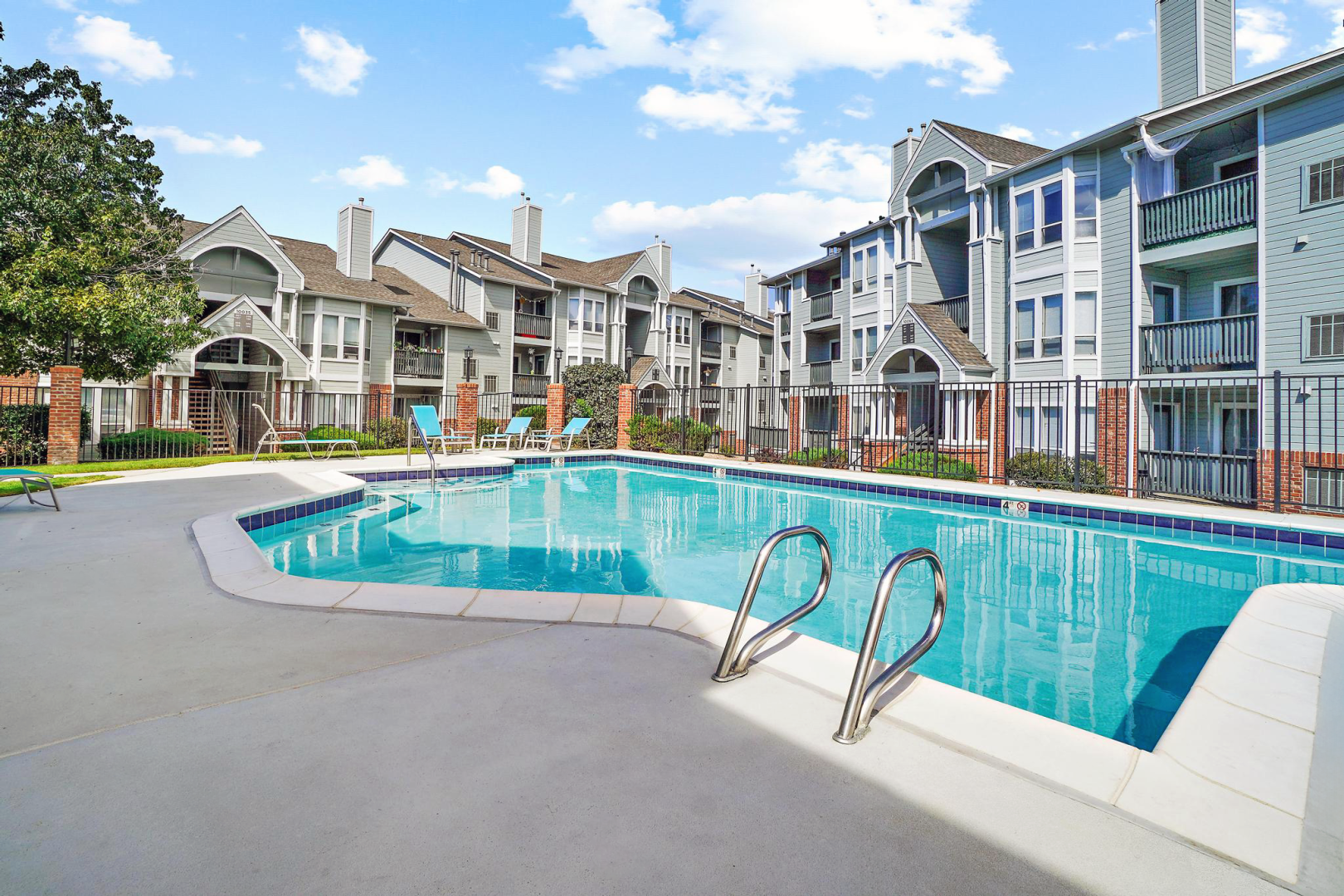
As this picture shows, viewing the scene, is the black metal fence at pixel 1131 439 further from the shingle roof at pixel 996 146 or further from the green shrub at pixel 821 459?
the shingle roof at pixel 996 146

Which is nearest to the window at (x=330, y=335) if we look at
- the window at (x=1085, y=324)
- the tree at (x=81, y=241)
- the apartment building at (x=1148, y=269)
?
the tree at (x=81, y=241)

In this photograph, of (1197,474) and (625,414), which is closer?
(1197,474)

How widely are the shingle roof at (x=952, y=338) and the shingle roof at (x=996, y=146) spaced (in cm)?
474

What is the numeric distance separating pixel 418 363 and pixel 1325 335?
27.8 m

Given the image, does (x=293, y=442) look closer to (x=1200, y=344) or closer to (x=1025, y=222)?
(x=1025, y=222)

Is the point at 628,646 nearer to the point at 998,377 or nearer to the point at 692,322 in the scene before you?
the point at 998,377

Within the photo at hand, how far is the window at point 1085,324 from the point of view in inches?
661

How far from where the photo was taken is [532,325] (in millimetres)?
30703

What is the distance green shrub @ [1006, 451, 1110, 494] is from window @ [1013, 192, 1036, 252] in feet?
25.0

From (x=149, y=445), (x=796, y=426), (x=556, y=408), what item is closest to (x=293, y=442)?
(x=149, y=445)

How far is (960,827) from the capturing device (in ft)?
6.00

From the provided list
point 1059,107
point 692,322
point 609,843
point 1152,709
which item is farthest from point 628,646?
point 692,322

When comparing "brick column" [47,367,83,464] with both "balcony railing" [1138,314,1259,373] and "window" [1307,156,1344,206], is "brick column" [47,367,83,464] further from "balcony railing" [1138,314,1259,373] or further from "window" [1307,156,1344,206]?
"window" [1307,156,1344,206]

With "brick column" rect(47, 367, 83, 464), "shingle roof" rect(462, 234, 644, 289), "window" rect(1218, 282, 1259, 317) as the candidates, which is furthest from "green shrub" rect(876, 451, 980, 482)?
"shingle roof" rect(462, 234, 644, 289)
